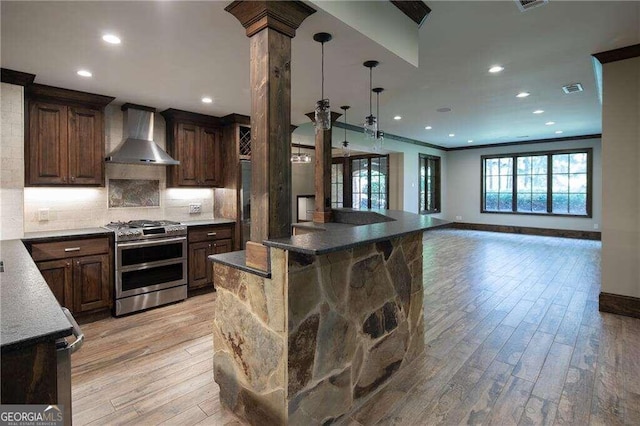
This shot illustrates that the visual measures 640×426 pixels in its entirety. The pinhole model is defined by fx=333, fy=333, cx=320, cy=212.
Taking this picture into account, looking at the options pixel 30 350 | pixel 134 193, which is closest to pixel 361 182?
pixel 134 193

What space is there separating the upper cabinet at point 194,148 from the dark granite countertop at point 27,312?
9.27 feet

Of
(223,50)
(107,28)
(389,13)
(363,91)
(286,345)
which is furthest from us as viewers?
(363,91)

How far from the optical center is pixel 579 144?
8.77 meters

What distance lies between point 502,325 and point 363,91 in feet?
9.61

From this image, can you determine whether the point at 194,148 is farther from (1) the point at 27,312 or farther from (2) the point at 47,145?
(1) the point at 27,312

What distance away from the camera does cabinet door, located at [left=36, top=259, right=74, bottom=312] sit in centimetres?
336

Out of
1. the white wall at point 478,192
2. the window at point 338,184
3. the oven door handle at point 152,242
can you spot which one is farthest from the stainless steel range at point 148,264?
the white wall at point 478,192

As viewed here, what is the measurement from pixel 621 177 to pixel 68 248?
19.3 ft

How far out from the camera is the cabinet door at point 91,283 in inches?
140

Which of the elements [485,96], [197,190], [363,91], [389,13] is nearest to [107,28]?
[389,13]

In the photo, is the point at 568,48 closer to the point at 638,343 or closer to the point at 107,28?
the point at 638,343

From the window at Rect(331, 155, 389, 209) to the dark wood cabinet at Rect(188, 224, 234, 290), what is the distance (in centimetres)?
527

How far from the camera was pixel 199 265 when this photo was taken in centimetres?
451

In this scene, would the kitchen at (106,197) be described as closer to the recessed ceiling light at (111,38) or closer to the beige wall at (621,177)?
the recessed ceiling light at (111,38)
